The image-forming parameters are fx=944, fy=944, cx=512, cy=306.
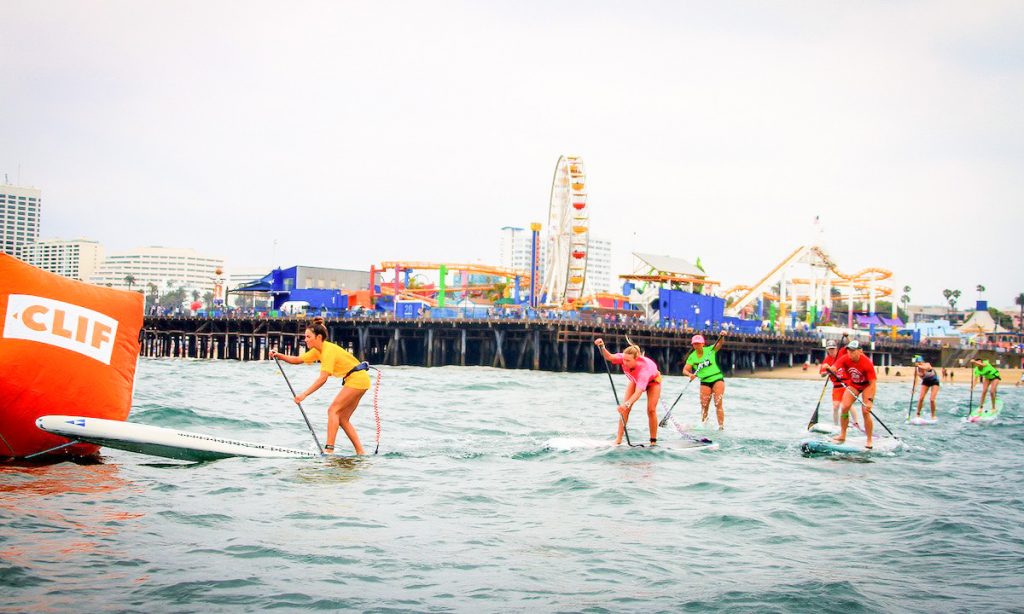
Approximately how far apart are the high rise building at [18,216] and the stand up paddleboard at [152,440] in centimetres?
10570

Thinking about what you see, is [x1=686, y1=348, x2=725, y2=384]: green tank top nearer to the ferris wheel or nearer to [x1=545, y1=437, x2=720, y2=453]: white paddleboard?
[x1=545, y1=437, x2=720, y2=453]: white paddleboard

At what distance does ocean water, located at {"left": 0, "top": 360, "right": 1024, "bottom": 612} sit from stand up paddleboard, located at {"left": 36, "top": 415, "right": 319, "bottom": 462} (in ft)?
0.87

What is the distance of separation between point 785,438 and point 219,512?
12183 mm

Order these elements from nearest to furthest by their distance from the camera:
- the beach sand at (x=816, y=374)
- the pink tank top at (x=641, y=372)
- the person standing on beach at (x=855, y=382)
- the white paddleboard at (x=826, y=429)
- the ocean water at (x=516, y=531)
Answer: the ocean water at (x=516, y=531) → the pink tank top at (x=641, y=372) → the person standing on beach at (x=855, y=382) → the white paddleboard at (x=826, y=429) → the beach sand at (x=816, y=374)

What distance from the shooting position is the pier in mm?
64250

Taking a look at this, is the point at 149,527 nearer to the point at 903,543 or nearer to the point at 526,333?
the point at 903,543

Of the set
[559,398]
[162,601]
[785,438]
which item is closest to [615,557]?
[162,601]

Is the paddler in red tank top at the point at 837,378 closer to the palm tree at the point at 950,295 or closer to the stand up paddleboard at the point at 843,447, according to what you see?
the stand up paddleboard at the point at 843,447

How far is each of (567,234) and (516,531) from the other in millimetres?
Answer: 61842

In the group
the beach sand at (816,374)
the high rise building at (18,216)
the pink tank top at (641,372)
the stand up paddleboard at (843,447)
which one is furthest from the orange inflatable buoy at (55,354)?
the high rise building at (18,216)

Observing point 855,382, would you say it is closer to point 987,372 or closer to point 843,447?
point 843,447

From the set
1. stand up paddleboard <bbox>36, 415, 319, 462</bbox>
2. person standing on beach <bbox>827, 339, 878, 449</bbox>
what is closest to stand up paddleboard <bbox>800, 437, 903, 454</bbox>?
person standing on beach <bbox>827, 339, 878, 449</bbox>

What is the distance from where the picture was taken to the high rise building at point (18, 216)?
106 meters

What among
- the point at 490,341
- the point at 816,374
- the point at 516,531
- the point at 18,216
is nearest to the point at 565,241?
the point at 490,341
